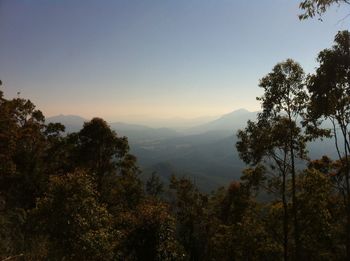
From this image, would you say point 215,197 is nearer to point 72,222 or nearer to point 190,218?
point 190,218

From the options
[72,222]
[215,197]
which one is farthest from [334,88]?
[215,197]

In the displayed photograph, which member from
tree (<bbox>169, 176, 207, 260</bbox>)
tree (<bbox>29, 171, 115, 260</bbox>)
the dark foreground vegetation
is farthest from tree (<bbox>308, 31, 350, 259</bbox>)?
tree (<bbox>169, 176, 207, 260</bbox>)

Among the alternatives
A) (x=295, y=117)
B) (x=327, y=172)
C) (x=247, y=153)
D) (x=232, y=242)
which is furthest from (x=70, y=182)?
(x=327, y=172)

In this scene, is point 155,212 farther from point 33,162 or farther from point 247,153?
point 33,162

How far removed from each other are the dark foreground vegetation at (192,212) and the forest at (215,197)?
7 cm

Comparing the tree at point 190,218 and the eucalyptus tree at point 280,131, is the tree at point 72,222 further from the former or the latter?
the tree at point 190,218

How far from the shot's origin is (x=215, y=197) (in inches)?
1594

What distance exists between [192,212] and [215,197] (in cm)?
321

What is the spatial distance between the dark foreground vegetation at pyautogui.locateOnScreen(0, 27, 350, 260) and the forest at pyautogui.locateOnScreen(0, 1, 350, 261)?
0.22 ft

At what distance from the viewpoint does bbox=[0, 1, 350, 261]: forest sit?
15898 mm

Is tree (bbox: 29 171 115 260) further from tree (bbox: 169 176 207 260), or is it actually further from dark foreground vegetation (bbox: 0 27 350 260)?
tree (bbox: 169 176 207 260)

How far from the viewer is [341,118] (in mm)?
18938

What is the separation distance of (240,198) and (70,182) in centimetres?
2420

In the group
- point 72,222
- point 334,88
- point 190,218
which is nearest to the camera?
point 72,222
